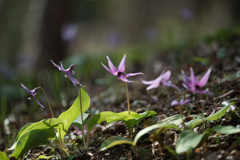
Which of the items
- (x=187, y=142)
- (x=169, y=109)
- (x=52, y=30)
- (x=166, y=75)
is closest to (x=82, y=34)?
(x=52, y=30)

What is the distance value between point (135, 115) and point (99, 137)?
44 cm

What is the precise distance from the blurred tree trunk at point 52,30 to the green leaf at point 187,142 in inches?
183

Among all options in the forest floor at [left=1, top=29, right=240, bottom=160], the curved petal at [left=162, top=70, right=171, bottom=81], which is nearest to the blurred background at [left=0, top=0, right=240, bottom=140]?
the forest floor at [left=1, top=29, right=240, bottom=160]

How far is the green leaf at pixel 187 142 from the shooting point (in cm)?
113

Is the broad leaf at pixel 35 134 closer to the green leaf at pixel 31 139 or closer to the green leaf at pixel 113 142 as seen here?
the green leaf at pixel 31 139

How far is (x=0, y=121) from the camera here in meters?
2.47

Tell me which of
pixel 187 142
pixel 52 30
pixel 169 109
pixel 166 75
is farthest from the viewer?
pixel 52 30

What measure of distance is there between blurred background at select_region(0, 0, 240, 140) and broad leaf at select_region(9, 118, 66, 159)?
75 centimetres

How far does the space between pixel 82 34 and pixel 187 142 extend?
16549 mm

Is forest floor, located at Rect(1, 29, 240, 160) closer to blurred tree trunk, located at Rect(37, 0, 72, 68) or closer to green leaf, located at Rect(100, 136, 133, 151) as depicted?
green leaf, located at Rect(100, 136, 133, 151)

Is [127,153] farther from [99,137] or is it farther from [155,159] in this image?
[99,137]

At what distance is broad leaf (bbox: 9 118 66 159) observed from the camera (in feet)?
4.70

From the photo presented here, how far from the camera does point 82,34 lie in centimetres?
1717

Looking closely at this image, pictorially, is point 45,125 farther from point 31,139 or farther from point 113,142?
point 113,142
